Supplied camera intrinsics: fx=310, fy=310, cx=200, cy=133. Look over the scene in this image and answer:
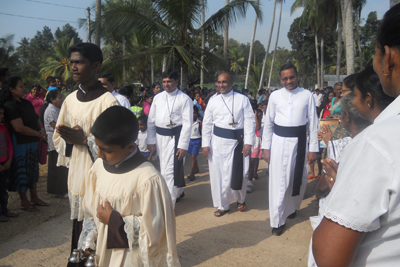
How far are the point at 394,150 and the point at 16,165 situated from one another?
17.2 ft

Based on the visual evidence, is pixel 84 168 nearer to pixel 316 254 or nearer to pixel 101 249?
pixel 101 249

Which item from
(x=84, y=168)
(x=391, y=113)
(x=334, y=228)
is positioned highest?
(x=391, y=113)

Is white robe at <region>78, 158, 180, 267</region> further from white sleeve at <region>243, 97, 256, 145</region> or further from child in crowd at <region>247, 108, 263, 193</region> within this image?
child in crowd at <region>247, 108, 263, 193</region>

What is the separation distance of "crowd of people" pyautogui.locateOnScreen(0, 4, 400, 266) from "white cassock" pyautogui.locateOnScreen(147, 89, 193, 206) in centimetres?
2

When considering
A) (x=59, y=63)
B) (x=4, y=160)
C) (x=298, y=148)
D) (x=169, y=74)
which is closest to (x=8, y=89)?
(x=4, y=160)

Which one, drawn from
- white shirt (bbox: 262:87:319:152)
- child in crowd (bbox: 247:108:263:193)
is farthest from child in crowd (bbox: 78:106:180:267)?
child in crowd (bbox: 247:108:263:193)

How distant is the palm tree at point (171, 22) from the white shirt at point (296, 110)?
Answer: 7071 millimetres

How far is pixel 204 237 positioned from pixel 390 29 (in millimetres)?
3604

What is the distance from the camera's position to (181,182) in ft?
16.7

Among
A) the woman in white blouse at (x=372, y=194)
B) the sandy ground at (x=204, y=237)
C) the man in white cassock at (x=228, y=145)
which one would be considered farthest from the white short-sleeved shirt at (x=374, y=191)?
the man in white cassock at (x=228, y=145)

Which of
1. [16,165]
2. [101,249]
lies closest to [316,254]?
[101,249]

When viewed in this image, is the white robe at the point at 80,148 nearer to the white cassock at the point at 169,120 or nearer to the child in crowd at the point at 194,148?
the white cassock at the point at 169,120

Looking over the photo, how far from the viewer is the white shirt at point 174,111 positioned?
5.03 m

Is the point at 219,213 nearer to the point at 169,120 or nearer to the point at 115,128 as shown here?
the point at 169,120
